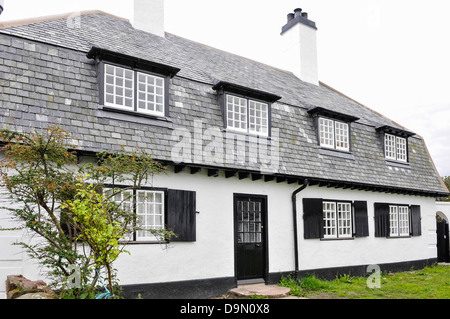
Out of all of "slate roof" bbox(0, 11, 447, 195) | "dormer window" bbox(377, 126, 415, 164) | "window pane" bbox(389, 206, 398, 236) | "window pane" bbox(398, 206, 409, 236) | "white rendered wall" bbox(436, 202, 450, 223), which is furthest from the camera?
"white rendered wall" bbox(436, 202, 450, 223)

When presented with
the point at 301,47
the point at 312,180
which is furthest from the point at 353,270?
the point at 301,47

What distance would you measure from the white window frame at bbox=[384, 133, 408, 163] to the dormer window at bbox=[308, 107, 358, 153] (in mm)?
2405

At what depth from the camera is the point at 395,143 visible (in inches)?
616

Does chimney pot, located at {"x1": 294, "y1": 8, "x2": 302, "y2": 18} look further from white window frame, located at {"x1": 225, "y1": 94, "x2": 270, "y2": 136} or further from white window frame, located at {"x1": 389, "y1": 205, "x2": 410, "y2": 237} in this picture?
white window frame, located at {"x1": 389, "y1": 205, "x2": 410, "y2": 237}

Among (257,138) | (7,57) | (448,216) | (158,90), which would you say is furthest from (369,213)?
(7,57)

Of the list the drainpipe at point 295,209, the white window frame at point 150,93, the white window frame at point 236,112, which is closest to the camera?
the white window frame at point 150,93

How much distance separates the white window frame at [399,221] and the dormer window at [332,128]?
11.3 ft

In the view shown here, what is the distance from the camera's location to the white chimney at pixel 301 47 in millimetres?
18156

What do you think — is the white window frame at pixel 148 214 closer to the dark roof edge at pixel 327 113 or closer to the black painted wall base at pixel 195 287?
the black painted wall base at pixel 195 287

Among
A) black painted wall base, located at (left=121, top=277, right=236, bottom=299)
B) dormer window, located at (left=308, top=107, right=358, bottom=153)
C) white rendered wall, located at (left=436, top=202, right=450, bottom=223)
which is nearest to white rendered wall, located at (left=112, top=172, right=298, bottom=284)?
black painted wall base, located at (left=121, top=277, right=236, bottom=299)

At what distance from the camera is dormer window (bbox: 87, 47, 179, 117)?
894cm

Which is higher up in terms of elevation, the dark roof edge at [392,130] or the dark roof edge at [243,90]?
the dark roof edge at [243,90]

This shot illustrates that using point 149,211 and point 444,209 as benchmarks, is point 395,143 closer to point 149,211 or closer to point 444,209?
point 444,209

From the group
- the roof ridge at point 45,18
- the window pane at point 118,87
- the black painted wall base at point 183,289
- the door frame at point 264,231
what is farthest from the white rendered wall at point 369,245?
the roof ridge at point 45,18
